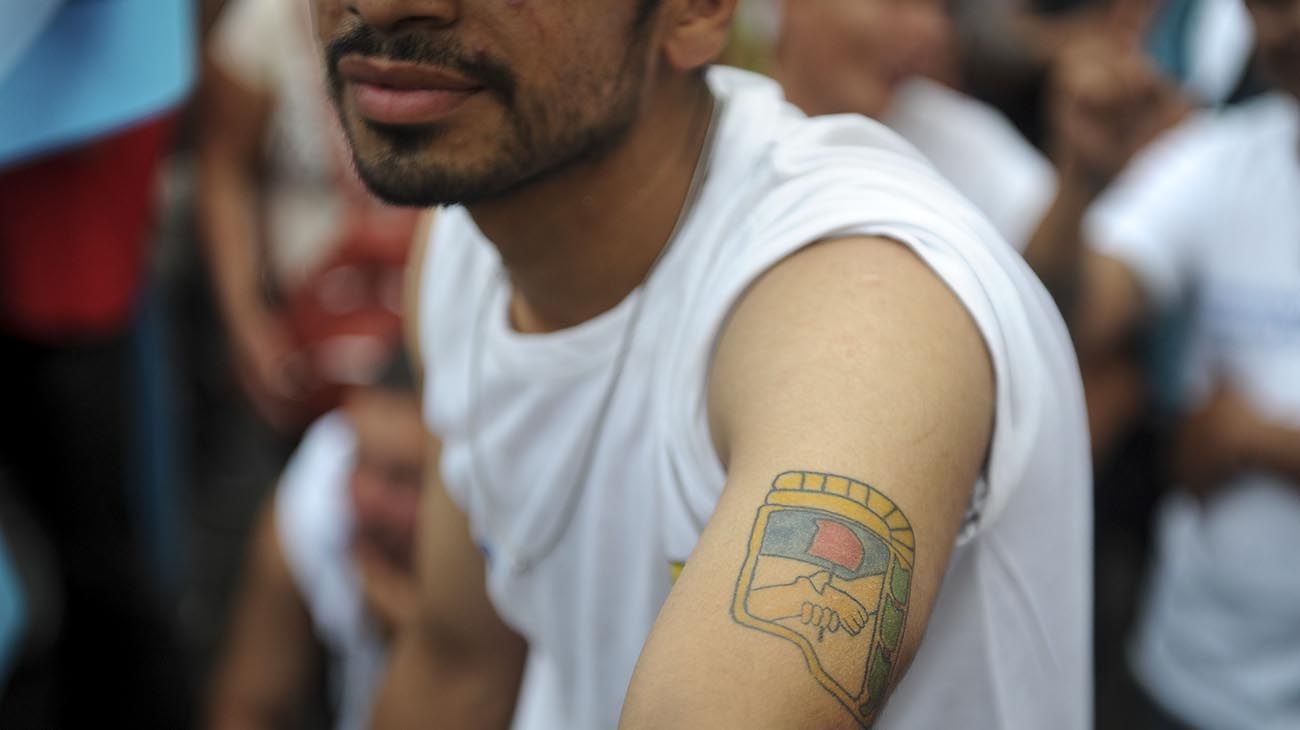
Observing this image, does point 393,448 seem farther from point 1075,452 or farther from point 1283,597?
point 1075,452

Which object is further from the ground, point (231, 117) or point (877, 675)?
point (877, 675)

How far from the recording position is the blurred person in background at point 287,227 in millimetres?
3775

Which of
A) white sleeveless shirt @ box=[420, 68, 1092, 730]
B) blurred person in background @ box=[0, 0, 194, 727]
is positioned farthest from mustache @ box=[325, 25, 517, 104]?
blurred person in background @ box=[0, 0, 194, 727]

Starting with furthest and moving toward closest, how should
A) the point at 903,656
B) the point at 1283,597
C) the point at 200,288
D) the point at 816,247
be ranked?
the point at 200,288 < the point at 1283,597 < the point at 816,247 < the point at 903,656

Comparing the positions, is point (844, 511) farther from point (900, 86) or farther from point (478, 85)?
point (900, 86)

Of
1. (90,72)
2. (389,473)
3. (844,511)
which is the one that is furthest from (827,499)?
(389,473)

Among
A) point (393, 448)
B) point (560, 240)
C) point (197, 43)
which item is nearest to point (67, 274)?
point (393, 448)

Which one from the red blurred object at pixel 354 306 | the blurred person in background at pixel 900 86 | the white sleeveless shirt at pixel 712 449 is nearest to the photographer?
the white sleeveless shirt at pixel 712 449

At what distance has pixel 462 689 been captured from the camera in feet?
6.56

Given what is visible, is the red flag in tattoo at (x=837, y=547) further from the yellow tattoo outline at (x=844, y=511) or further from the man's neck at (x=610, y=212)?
the man's neck at (x=610, y=212)

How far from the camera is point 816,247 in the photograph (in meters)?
1.29

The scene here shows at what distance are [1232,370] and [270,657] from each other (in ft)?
6.25

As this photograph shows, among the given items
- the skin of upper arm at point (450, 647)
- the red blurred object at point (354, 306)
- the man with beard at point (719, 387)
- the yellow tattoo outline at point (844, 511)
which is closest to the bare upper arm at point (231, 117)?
the red blurred object at point (354, 306)

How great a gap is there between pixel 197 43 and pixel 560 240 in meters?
2.74
